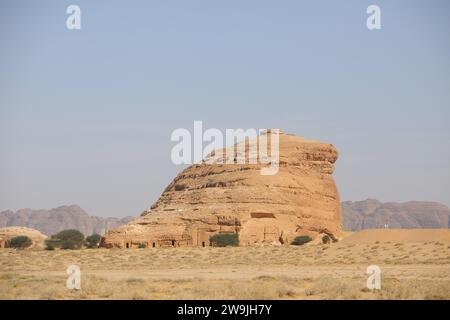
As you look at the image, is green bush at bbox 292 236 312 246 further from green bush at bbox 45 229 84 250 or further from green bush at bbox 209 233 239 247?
green bush at bbox 45 229 84 250

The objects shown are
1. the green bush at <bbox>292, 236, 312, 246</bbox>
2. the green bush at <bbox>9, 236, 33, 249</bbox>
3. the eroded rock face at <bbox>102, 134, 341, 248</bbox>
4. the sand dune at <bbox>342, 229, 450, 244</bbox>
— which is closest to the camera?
the sand dune at <bbox>342, 229, 450, 244</bbox>

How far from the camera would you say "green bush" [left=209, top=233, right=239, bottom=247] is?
206 ft

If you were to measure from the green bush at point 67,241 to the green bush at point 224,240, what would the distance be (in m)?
15.2

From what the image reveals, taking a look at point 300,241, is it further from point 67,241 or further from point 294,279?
point 294,279

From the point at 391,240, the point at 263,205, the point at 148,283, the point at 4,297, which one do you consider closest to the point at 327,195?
the point at 263,205

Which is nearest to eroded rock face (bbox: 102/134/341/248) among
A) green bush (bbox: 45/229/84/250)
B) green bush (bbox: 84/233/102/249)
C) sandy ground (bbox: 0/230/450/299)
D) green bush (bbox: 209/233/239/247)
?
green bush (bbox: 209/233/239/247)

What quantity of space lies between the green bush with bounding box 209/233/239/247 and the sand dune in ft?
59.1

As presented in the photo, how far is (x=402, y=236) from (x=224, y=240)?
74.7 ft

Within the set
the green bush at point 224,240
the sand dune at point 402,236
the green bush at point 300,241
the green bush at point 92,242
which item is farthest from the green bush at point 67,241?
the sand dune at point 402,236

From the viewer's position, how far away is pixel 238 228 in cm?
6912

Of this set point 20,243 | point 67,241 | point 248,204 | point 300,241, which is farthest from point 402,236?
point 20,243
